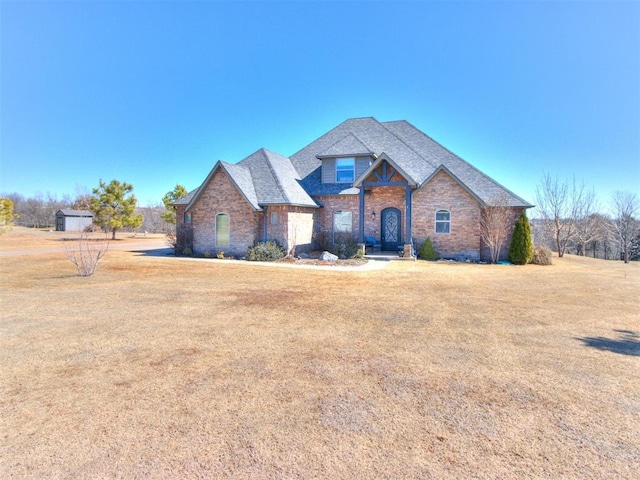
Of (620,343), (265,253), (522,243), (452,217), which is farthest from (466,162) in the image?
(620,343)

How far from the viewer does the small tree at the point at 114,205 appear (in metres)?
40.2

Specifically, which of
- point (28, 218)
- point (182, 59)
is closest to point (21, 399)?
point (182, 59)

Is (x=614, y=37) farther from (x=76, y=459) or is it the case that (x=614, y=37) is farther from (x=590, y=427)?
(x=76, y=459)

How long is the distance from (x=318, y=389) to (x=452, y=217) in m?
17.8

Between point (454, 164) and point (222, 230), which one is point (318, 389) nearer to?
point (222, 230)

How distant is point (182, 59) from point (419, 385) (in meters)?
20.2

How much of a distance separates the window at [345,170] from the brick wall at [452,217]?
4.73 metres

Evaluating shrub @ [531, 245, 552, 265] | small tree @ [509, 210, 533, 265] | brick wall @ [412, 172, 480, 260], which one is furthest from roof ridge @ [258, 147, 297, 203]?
shrub @ [531, 245, 552, 265]

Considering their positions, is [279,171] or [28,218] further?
[28,218]

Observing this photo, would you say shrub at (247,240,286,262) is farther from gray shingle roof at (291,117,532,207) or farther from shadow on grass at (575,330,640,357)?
shadow on grass at (575,330,640,357)

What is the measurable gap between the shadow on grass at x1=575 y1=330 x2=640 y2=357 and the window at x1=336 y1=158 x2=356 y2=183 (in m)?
17.7

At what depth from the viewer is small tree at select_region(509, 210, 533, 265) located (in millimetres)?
17781

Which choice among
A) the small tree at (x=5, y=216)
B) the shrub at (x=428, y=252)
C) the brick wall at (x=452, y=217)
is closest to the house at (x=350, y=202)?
the brick wall at (x=452, y=217)

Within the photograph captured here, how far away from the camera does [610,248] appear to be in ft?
125
